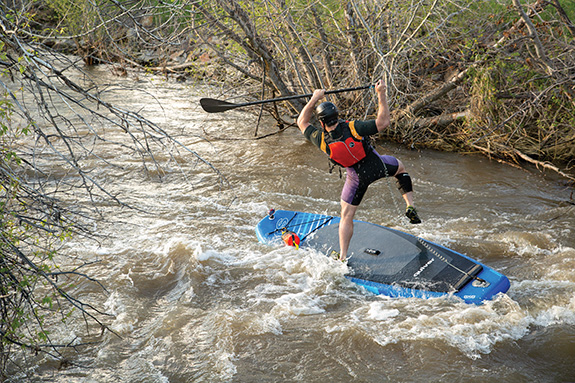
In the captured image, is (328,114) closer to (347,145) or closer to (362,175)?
(347,145)

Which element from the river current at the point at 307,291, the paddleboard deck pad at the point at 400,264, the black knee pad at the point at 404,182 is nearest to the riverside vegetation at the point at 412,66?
the river current at the point at 307,291

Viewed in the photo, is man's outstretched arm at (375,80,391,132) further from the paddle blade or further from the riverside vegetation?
the riverside vegetation

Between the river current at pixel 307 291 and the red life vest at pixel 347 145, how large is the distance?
1.11 m

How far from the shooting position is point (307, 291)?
4.62m

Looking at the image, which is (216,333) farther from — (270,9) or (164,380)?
(270,9)

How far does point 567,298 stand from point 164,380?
335 cm

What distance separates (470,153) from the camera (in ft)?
26.7

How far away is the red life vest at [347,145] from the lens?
4.44m

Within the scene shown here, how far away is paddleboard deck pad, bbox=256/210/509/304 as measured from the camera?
4177 millimetres

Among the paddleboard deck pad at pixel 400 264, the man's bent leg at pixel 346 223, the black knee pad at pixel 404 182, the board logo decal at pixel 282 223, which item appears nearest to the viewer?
the paddleboard deck pad at pixel 400 264

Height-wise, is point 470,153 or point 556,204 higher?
point 470,153

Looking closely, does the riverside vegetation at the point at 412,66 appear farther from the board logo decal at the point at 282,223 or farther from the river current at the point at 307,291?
the board logo decal at the point at 282,223

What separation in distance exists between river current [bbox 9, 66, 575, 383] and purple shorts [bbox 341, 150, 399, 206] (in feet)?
2.41

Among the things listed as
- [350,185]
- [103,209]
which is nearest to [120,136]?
[103,209]
